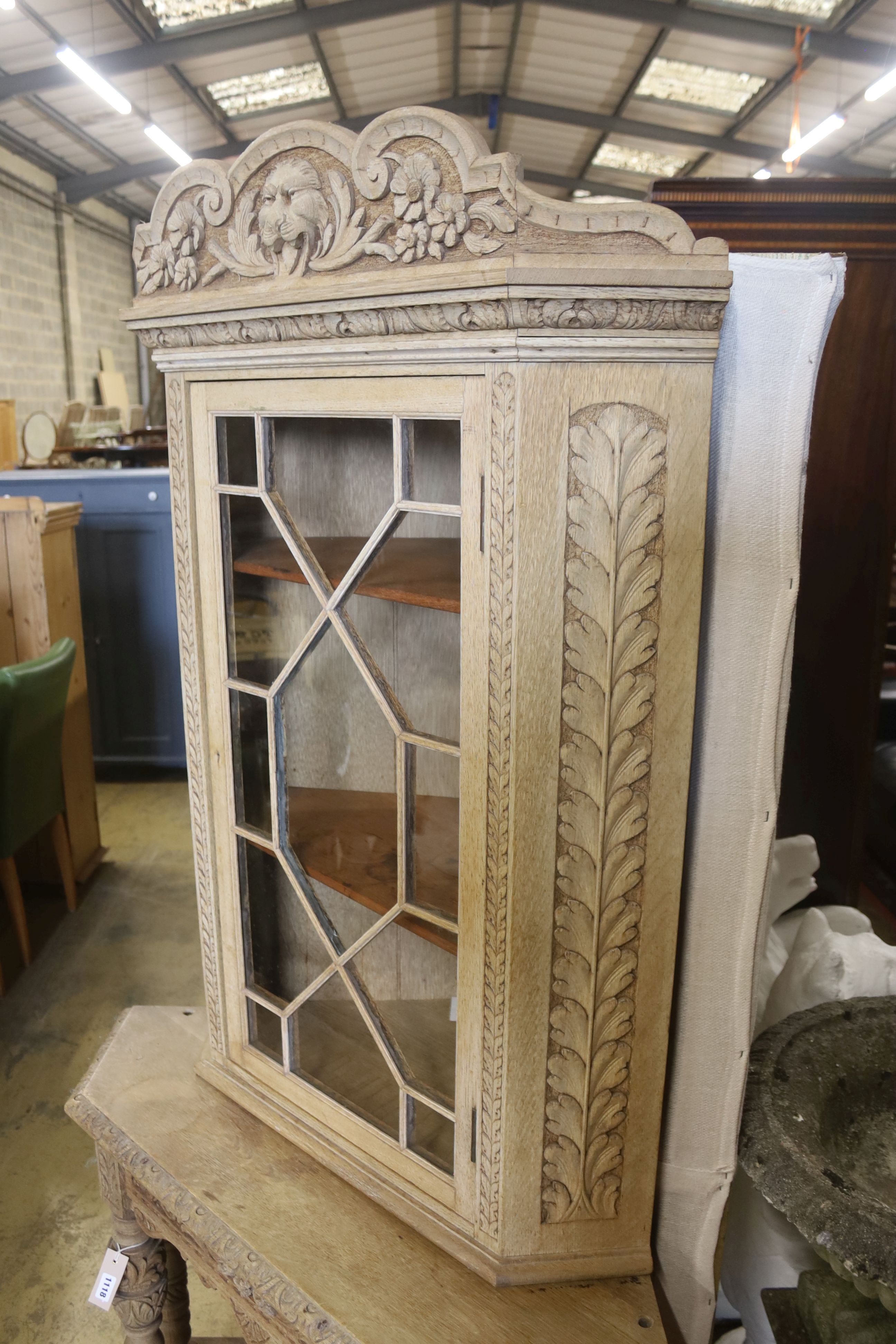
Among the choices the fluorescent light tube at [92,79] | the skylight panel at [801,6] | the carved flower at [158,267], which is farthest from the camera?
the fluorescent light tube at [92,79]

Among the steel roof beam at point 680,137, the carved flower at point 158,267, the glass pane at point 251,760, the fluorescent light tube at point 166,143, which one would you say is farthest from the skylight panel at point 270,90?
the glass pane at point 251,760

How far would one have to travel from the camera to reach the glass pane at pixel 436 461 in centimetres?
78

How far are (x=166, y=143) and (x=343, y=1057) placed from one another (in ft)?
26.7

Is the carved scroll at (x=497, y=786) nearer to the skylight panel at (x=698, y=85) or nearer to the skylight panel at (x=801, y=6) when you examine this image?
the skylight panel at (x=801, y=6)

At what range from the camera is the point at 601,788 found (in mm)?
797

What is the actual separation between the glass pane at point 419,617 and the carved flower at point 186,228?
0.35 meters

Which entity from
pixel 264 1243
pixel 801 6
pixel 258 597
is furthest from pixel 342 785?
pixel 801 6

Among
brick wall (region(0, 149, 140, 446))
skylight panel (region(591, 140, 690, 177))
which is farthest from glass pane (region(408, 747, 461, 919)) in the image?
skylight panel (region(591, 140, 690, 177))

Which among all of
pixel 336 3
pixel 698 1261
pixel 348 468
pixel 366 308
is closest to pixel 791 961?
pixel 698 1261

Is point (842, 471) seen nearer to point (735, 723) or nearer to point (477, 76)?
point (735, 723)

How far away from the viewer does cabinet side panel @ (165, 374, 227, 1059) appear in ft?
3.22

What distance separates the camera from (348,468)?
86cm

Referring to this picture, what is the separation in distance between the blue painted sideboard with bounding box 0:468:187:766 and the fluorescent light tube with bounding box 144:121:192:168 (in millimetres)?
4224

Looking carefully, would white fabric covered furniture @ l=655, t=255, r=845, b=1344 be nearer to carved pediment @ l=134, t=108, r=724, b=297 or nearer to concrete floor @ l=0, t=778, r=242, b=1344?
carved pediment @ l=134, t=108, r=724, b=297
